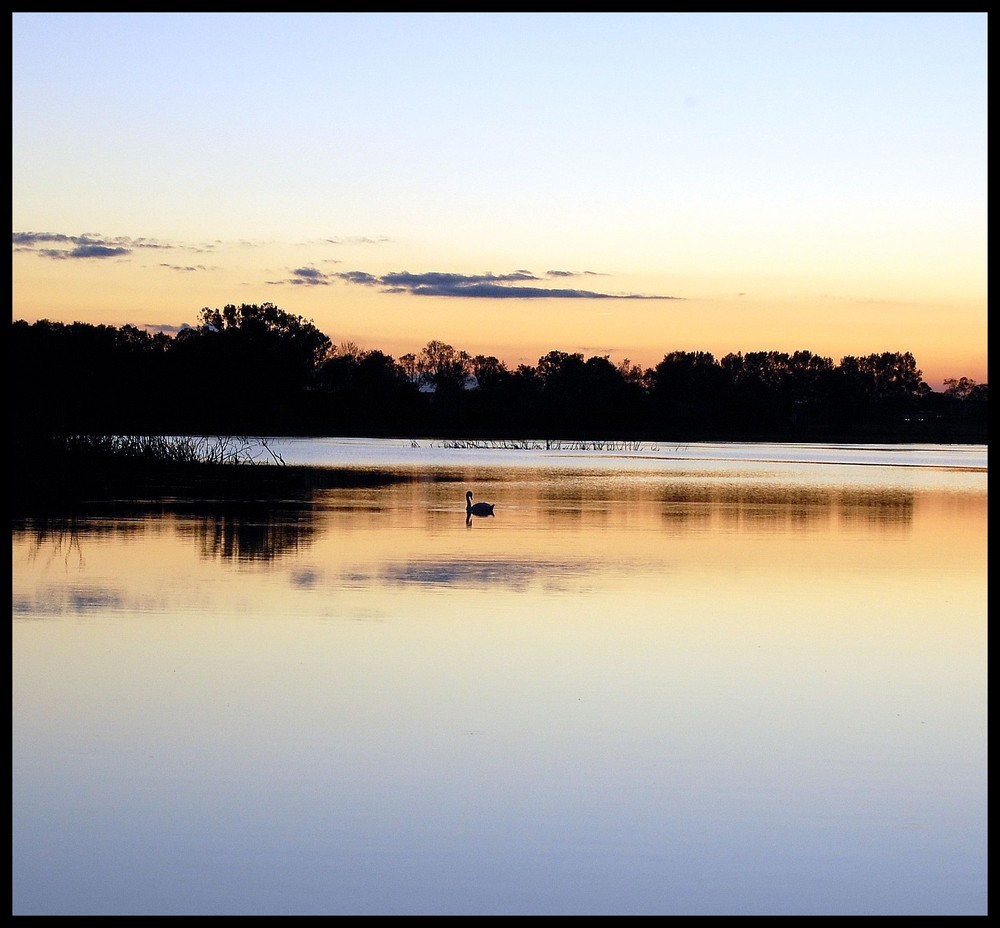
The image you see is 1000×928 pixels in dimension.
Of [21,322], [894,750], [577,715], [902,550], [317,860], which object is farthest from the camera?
[21,322]

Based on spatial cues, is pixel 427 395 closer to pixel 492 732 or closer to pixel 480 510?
pixel 480 510

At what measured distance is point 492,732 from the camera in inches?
297

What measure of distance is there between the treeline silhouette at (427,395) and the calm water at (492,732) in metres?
61.9

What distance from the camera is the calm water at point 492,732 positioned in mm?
5473

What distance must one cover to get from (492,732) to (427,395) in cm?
9848

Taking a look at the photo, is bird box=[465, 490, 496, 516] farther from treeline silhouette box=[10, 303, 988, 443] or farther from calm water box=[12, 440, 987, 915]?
treeline silhouette box=[10, 303, 988, 443]

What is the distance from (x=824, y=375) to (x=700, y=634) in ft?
363

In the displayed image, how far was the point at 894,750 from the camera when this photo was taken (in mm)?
7312

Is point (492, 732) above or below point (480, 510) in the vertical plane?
above

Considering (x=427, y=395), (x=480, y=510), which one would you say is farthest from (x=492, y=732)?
(x=427, y=395)

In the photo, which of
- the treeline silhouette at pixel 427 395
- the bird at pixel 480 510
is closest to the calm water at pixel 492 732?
the bird at pixel 480 510

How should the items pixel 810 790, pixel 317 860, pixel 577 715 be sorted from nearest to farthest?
pixel 317 860
pixel 810 790
pixel 577 715
